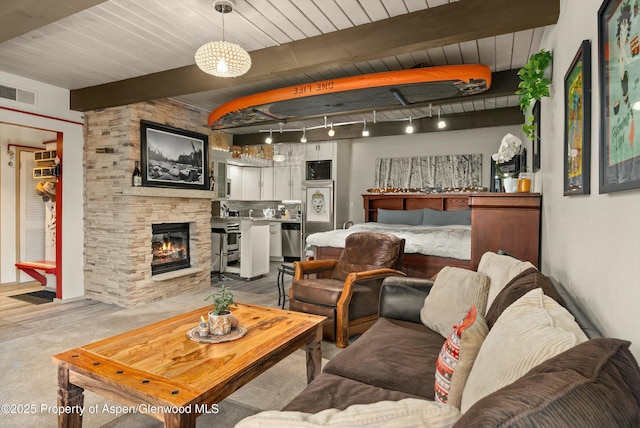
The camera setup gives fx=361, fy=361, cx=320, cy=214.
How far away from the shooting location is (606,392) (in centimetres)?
57

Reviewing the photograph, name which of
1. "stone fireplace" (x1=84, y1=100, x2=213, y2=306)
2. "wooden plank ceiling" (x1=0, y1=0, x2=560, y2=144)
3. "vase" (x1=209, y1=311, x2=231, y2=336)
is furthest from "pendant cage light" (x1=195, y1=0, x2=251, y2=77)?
"stone fireplace" (x1=84, y1=100, x2=213, y2=306)

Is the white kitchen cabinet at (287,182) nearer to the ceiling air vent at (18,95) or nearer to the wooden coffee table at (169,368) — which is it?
the ceiling air vent at (18,95)

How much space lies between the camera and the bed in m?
2.76

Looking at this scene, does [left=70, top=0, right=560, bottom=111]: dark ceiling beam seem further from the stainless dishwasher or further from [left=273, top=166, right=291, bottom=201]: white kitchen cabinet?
the stainless dishwasher

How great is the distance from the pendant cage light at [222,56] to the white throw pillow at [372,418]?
2391 millimetres

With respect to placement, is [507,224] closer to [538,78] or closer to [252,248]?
[538,78]

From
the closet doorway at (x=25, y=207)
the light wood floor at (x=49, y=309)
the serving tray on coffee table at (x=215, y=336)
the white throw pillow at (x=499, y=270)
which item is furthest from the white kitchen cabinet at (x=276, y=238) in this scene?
the white throw pillow at (x=499, y=270)

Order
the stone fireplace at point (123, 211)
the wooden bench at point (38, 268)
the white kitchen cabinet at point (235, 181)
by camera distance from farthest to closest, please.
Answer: the white kitchen cabinet at point (235, 181)
the wooden bench at point (38, 268)
the stone fireplace at point (123, 211)

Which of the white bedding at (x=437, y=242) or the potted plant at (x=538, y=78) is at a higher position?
the potted plant at (x=538, y=78)

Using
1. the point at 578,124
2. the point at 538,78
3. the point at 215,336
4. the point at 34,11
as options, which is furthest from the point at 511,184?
the point at 34,11

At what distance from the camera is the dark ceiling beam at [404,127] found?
18.3ft

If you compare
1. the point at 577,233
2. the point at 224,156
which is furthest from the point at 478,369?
the point at 224,156

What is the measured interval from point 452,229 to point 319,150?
367 cm

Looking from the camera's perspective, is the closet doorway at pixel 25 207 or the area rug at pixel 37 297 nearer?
the area rug at pixel 37 297
